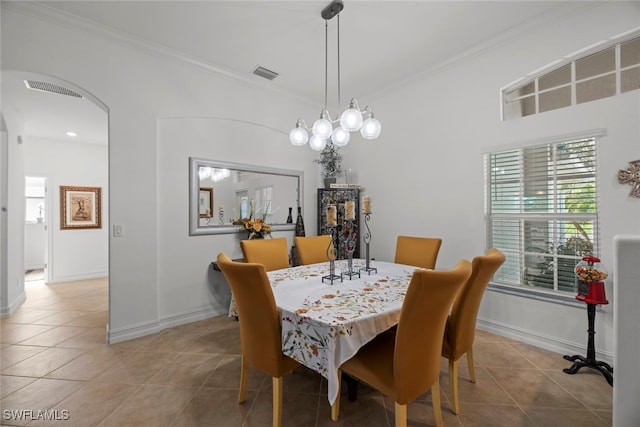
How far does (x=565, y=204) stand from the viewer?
242 centimetres

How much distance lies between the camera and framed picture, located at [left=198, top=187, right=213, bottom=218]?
321cm

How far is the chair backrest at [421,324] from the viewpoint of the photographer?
115 cm

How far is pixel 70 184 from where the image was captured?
5.19 meters

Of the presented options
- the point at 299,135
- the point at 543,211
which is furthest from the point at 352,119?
the point at 543,211

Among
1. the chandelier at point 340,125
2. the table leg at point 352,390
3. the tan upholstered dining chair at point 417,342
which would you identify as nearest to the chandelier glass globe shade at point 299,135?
the chandelier at point 340,125

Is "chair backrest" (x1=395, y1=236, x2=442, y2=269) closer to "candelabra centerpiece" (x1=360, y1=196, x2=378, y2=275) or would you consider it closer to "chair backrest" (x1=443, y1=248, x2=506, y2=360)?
"candelabra centerpiece" (x1=360, y1=196, x2=378, y2=275)

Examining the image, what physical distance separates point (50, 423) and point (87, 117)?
164 inches

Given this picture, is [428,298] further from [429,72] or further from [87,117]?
[87,117]

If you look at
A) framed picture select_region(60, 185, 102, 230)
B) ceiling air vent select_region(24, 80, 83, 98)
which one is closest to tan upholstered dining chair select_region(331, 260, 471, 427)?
ceiling air vent select_region(24, 80, 83, 98)

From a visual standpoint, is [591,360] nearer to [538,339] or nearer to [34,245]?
[538,339]

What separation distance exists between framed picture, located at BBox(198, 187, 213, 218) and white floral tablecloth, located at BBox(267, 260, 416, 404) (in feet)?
5.84

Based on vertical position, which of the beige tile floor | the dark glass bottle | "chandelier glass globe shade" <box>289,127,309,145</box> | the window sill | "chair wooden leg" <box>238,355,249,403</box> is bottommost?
the beige tile floor

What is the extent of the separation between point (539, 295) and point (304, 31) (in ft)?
11.1

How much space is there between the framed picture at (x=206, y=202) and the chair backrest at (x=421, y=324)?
2.73 m
